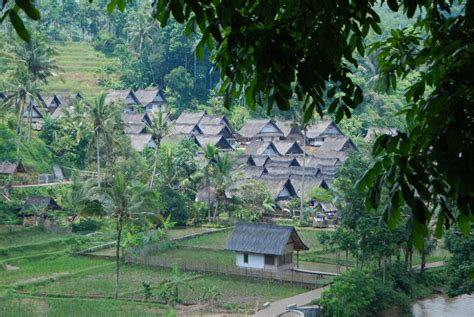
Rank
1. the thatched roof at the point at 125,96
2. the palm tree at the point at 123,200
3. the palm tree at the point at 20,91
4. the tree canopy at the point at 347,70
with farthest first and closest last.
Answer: the thatched roof at the point at 125,96 < the palm tree at the point at 20,91 < the palm tree at the point at 123,200 < the tree canopy at the point at 347,70

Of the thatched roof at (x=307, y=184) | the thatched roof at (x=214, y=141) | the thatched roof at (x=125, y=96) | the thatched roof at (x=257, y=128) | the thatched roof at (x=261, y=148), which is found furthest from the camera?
the thatched roof at (x=125, y=96)

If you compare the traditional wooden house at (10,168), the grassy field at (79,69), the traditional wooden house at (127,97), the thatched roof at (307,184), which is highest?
the grassy field at (79,69)

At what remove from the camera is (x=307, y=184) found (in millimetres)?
35844

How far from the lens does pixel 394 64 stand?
14.6 ft

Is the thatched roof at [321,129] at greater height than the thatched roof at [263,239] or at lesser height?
greater

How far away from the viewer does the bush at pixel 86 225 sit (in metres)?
30.6

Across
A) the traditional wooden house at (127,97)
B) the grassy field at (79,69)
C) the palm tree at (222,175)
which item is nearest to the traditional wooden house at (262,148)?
the traditional wooden house at (127,97)

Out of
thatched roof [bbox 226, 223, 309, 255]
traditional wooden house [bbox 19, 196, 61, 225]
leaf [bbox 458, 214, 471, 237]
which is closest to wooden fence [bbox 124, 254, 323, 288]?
thatched roof [bbox 226, 223, 309, 255]

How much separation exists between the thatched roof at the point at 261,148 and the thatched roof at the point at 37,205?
52.1 ft

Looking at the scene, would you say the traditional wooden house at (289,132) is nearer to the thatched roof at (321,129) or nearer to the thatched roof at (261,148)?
the thatched roof at (321,129)

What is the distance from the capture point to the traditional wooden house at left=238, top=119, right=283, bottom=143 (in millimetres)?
48678

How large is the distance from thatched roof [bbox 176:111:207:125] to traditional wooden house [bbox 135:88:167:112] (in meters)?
2.13

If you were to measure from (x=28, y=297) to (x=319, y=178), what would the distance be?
1816 centimetres

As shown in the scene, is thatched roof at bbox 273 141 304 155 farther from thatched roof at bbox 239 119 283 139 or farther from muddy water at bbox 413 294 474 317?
muddy water at bbox 413 294 474 317
